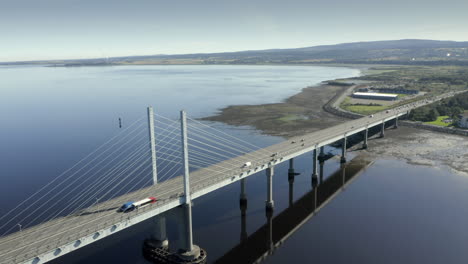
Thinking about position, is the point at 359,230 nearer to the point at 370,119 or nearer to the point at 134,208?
the point at 134,208

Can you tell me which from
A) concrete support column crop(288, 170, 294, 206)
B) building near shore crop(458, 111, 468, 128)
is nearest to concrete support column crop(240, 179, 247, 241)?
concrete support column crop(288, 170, 294, 206)

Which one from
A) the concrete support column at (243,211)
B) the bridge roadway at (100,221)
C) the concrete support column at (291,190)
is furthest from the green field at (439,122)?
the concrete support column at (243,211)

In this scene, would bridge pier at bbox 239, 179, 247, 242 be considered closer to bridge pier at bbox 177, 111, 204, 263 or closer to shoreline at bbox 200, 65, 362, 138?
bridge pier at bbox 177, 111, 204, 263

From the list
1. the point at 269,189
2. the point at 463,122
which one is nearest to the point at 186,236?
the point at 269,189

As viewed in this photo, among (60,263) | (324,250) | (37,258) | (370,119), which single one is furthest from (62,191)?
(370,119)

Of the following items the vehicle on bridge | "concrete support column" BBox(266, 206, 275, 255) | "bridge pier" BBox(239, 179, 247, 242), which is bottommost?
"concrete support column" BBox(266, 206, 275, 255)

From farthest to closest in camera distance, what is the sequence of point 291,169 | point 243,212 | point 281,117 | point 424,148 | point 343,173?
point 281,117 → point 424,148 → point 343,173 → point 291,169 → point 243,212

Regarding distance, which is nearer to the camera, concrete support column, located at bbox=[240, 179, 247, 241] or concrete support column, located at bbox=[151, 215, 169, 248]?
concrete support column, located at bbox=[151, 215, 169, 248]

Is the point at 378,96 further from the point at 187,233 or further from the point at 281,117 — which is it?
the point at 187,233
